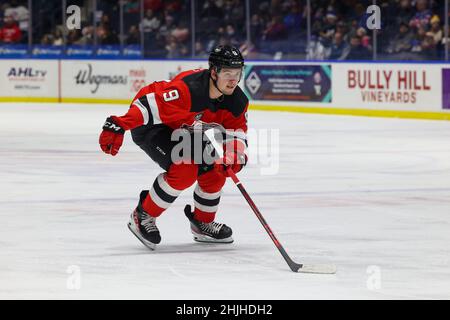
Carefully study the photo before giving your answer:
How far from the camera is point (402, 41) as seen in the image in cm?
1538

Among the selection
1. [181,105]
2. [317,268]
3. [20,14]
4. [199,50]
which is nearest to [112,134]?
[181,105]

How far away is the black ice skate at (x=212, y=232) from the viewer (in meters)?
5.71

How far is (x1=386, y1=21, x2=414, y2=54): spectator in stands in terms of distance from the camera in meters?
15.3

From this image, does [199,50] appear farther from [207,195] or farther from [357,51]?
[207,195]

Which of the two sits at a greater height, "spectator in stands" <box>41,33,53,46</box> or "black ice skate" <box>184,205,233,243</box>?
"spectator in stands" <box>41,33,53,46</box>

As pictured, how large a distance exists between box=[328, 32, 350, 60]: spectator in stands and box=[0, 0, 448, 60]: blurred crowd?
0.01 metres

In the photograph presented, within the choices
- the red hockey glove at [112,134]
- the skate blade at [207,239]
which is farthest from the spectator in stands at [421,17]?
the red hockey glove at [112,134]

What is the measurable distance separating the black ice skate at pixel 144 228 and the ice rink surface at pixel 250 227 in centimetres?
5

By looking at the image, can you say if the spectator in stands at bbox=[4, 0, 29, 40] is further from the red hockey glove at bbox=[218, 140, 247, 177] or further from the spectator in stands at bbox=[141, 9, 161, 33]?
the red hockey glove at bbox=[218, 140, 247, 177]

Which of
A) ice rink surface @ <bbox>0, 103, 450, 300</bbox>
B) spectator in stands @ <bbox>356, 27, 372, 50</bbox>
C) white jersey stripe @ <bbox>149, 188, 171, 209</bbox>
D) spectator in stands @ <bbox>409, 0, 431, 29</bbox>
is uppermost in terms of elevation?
spectator in stands @ <bbox>409, 0, 431, 29</bbox>

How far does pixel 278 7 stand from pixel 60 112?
A: 11.9 ft

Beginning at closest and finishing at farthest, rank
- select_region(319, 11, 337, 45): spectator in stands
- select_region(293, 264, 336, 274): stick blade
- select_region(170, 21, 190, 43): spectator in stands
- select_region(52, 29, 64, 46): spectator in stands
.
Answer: select_region(293, 264, 336, 274): stick blade, select_region(319, 11, 337, 45): spectator in stands, select_region(170, 21, 190, 43): spectator in stands, select_region(52, 29, 64, 46): spectator in stands

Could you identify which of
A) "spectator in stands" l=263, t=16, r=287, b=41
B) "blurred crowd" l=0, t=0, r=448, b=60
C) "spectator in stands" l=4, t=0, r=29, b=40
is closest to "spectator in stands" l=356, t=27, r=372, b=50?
"blurred crowd" l=0, t=0, r=448, b=60

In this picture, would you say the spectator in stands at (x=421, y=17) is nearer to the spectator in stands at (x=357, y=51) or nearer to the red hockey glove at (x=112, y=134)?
the spectator in stands at (x=357, y=51)
